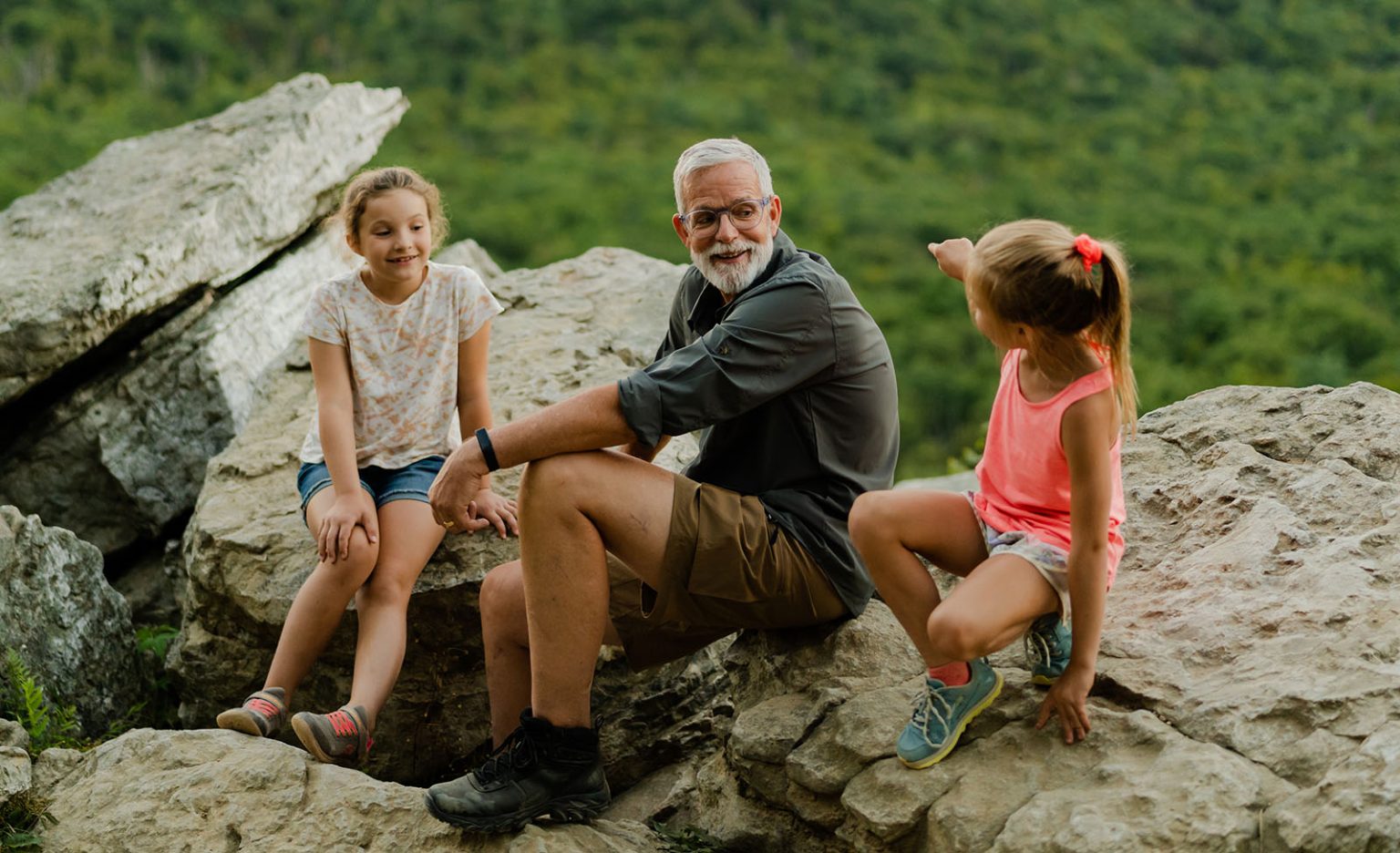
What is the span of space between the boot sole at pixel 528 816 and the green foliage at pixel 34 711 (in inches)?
56.1

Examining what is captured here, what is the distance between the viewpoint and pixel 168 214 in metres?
5.96

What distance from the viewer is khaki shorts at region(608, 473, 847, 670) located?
129 inches

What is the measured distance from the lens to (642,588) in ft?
11.5

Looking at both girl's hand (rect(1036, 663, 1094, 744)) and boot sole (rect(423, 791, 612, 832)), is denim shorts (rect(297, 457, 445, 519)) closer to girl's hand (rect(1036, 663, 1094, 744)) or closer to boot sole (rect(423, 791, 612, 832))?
boot sole (rect(423, 791, 612, 832))

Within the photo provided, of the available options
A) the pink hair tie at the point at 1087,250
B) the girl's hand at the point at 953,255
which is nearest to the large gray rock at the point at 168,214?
the girl's hand at the point at 953,255

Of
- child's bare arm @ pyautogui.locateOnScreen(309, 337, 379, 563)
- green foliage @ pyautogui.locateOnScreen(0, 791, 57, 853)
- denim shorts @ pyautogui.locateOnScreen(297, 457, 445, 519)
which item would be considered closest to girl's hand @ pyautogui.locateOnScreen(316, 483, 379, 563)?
child's bare arm @ pyautogui.locateOnScreen(309, 337, 379, 563)

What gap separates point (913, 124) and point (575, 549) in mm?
44410

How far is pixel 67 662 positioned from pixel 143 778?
1.14 meters

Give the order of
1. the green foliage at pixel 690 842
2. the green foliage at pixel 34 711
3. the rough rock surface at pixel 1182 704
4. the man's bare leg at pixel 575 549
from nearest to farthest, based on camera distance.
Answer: the rough rock surface at pixel 1182 704
the man's bare leg at pixel 575 549
the green foliage at pixel 690 842
the green foliage at pixel 34 711

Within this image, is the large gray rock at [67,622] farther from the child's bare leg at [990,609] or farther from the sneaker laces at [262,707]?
the child's bare leg at [990,609]

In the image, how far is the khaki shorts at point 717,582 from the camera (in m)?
3.29

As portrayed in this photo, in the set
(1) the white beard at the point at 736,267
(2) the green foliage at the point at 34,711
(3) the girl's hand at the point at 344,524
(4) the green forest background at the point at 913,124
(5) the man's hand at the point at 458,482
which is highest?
(1) the white beard at the point at 736,267

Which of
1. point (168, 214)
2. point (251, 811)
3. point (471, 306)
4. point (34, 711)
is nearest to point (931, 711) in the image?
point (251, 811)

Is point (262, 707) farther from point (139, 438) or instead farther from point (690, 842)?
point (139, 438)
